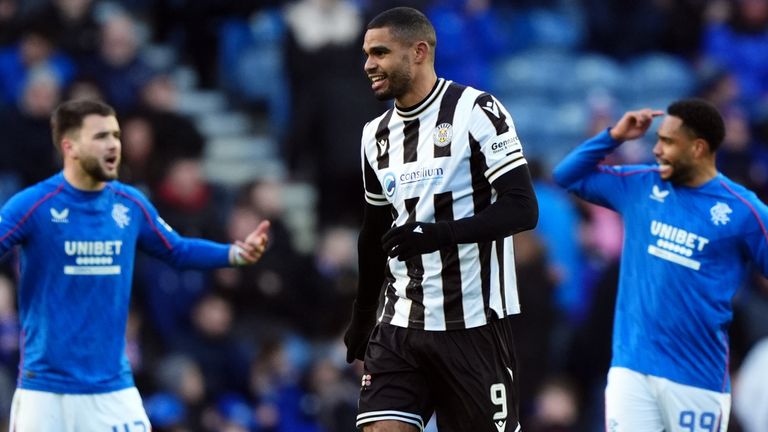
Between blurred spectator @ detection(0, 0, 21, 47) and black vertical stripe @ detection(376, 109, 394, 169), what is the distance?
673 centimetres

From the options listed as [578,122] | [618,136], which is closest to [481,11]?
[578,122]

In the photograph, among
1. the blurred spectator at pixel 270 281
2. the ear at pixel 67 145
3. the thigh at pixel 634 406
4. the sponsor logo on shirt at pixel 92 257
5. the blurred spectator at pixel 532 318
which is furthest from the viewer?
the blurred spectator at pixel 270 281

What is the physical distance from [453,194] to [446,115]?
394 millimetres

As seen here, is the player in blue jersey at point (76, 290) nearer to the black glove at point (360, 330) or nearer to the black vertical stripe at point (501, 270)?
the black glove at point (360, 330)

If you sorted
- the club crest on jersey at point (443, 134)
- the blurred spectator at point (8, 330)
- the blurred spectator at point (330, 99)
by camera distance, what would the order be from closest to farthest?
the club crest on jersey at point (443, 134), the blurred spectator at point (8, 330), the blurred spectator at point (330, 99)

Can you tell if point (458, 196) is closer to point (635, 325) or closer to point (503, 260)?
point (503, 260)

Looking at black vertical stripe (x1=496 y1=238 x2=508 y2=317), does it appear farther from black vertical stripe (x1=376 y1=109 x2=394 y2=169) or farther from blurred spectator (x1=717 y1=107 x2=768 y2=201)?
blurred spectator (x1=717 y1=107 x2=768 y2=201)

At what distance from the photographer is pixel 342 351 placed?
12359mm

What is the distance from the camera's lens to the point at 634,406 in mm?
8195

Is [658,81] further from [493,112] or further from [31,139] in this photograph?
[493,112]

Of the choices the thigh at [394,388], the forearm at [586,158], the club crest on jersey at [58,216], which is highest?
Answer: the forearm at [586,158]

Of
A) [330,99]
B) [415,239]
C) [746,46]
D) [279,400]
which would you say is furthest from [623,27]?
[415,239]

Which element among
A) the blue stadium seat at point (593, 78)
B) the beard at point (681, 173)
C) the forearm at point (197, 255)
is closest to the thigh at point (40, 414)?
the forearm at point (197, 255)

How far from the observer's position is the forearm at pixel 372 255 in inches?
297
